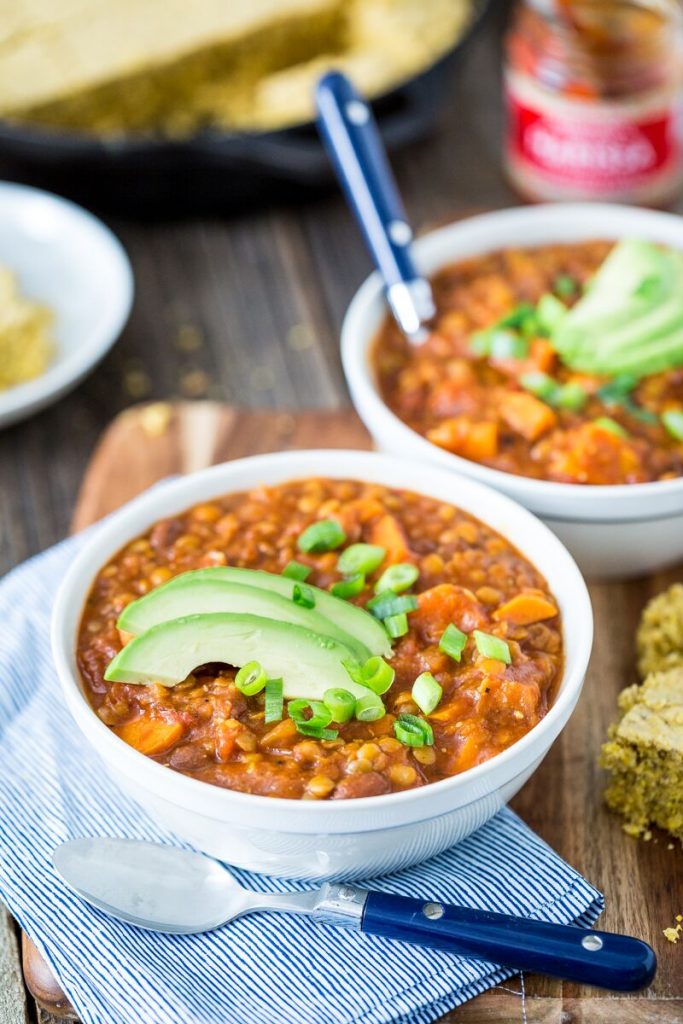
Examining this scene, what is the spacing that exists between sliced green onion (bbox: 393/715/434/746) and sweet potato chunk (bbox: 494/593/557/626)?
16.1 inches

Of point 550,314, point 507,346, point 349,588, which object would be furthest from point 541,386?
point 349,588

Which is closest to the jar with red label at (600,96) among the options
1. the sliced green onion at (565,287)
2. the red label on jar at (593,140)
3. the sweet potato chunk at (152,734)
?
the red label on jar at (593,140)

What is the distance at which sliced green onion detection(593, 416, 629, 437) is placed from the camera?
12.0 feet

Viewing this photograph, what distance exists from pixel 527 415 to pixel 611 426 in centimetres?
25

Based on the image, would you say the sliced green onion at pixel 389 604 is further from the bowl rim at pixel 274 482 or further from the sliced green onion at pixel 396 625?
the bowl rim at pixel 274 482

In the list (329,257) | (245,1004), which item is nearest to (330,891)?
(245,1004)

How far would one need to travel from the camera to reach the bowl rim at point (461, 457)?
3506 mm

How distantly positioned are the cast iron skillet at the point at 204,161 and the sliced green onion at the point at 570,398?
66.0 inches

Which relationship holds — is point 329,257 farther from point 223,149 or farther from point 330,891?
point 330,891

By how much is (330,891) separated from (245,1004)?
290mm

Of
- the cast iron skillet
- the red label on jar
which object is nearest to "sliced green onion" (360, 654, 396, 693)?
the cast iron skillet

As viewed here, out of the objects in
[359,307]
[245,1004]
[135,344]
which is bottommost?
[135,344]

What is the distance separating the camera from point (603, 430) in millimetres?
3641

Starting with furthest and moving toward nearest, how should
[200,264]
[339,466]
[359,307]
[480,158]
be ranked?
[480,158] < [200,264] < [359,307] < [339,466]
